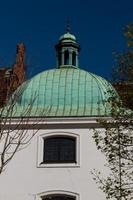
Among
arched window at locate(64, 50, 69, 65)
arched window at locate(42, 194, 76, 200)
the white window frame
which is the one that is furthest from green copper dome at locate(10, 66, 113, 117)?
arched window at locate(42, 194, 76, 200)

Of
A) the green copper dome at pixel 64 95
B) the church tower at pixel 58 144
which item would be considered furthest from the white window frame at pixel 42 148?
the green copper dome at pixel 64 95

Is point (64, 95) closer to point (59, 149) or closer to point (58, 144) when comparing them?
point (58, 144)

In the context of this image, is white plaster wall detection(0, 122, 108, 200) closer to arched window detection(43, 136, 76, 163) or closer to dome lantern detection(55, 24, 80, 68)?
arched window detection(43, 136, 76, 163)

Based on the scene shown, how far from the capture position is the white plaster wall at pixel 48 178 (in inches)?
812

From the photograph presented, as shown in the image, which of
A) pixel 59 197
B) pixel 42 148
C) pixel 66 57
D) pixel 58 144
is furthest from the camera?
pixel 66 57

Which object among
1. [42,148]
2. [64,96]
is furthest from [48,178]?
[64,96]

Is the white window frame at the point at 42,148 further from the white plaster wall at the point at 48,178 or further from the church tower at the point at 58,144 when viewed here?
the white plaster wall at the point at 48,178

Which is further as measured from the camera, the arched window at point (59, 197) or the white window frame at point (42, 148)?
the white window frame at point (42, 148)

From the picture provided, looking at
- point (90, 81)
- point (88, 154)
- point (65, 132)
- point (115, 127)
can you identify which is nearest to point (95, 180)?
point (88, 154)

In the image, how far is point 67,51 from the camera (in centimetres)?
2662

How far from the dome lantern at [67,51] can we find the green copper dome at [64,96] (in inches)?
88.1

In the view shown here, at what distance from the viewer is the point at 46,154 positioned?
21.5m

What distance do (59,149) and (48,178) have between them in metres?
1.42

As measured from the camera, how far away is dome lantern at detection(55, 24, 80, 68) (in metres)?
26.1
